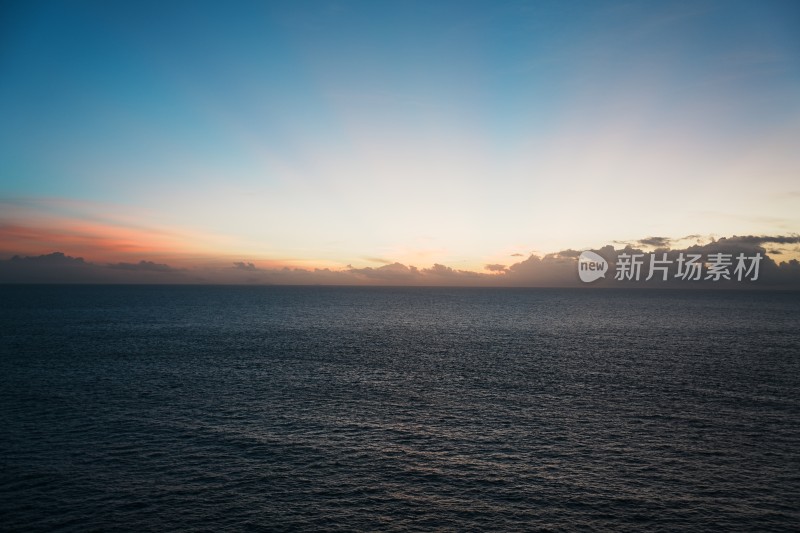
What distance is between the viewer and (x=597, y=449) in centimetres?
5497

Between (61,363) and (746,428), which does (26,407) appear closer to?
(61,363)

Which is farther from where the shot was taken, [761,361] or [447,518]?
[761,361]

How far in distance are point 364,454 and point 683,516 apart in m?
30.1

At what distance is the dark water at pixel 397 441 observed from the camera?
41531 mm

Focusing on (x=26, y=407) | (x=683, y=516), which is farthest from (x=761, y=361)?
(x=26, y=407)

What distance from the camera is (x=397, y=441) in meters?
57.9

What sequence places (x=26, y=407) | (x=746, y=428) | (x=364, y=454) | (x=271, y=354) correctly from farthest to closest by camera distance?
(x=271, y=354)
(x=26, y=407)
(x=746, y=428)
(x=364, y=454)

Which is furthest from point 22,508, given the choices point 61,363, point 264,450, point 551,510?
point 61,363

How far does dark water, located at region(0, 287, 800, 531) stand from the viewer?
41531 mm

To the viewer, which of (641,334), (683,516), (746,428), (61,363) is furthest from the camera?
(641,334)

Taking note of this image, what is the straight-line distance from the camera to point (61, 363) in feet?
330

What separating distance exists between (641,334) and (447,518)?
143 m

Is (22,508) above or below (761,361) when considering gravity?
below

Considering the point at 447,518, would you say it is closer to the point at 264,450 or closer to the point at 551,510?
the point at 551,510
